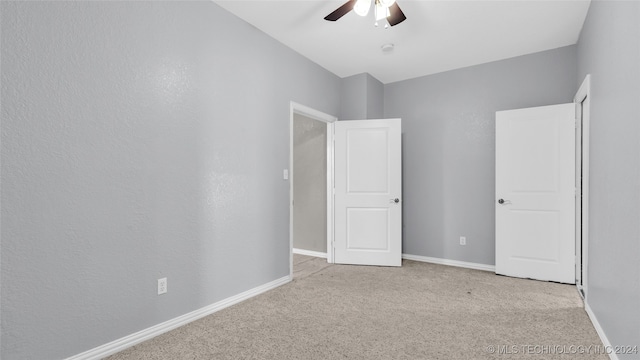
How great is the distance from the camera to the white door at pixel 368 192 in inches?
156

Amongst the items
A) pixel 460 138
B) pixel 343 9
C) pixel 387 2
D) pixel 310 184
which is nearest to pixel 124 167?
pixel 343 9

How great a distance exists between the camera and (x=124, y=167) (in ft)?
6.56

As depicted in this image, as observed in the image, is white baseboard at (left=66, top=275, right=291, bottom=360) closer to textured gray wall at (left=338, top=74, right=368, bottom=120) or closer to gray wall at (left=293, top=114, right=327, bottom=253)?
gray wall at (left=293, top=114, right=327, bottom=253)

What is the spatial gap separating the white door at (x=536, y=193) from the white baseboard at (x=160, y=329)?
9.28ft

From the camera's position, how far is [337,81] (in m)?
4.32

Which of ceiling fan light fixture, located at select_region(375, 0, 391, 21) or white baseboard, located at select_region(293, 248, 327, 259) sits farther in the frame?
white baseboard, located at select_region(293, 248, 327, 259)

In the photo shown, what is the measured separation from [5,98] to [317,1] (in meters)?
2.15

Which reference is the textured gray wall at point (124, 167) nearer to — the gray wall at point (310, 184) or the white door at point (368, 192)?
the white door at point (368, 192)

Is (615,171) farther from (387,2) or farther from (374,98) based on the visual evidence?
(374,98)

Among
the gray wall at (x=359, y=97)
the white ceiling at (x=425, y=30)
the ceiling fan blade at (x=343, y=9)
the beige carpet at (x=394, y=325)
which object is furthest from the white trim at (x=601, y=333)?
the gray wall at (x=359, y=97)

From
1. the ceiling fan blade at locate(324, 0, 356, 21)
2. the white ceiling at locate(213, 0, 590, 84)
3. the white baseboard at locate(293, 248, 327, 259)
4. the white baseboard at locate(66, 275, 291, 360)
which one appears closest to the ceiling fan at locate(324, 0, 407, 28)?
the ceiling fan blade at locate(324, 0, 356, 21)

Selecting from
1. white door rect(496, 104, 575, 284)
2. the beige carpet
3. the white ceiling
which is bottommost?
the beige carpet

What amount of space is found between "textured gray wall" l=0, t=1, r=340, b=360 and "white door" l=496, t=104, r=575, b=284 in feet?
8.94

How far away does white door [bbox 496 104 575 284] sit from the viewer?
3219 millimetres
